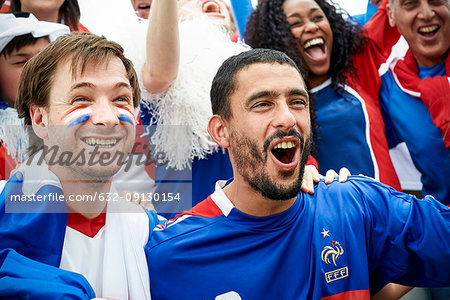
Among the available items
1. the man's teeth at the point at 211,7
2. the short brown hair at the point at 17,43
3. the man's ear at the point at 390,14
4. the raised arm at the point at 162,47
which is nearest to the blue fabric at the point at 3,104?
the short brown hair at the point at 17,43

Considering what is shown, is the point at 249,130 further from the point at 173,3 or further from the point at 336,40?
the point at 336,40

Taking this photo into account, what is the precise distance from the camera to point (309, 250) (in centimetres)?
198

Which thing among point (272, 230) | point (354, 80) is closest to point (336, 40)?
point (354, 80)

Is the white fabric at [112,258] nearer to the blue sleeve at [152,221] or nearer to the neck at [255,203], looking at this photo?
the blue sleeve at [152,221]

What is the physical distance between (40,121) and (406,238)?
1.32m

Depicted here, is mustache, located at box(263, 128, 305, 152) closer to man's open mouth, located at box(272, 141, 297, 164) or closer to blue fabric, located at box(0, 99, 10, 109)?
man's open mouth, located at box(272, 141, 297, 164)

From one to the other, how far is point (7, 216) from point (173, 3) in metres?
1.05

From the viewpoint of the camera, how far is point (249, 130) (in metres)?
2.02

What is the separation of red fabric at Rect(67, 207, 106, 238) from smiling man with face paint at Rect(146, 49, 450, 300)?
197mm

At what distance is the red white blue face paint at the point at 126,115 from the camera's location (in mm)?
1966

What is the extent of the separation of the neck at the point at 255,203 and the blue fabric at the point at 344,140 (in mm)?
999

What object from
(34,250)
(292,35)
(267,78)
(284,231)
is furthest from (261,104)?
(292,35)

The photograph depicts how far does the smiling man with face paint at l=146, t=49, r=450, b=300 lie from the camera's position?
76.3 inches

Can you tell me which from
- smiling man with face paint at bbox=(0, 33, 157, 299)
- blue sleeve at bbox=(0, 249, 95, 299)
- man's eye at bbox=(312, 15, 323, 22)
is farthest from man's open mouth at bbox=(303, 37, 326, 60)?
blue sleeve at bbox=(0, 249, 95, 299)
